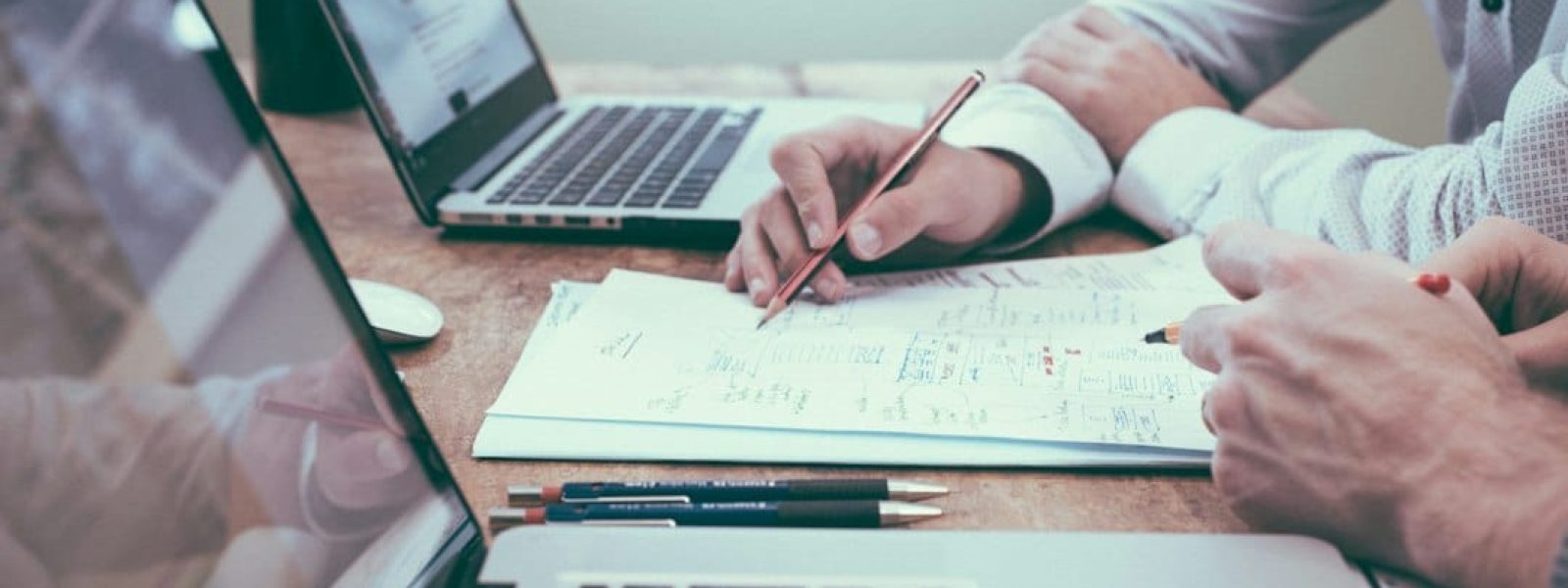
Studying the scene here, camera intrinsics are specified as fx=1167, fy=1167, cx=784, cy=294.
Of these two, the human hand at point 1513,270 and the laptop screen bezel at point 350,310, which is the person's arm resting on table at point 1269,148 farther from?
the laptop screen bezel at point 350,310

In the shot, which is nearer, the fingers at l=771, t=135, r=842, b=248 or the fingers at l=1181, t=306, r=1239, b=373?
the fingers at l=1181, t=306, r=1239, b=373

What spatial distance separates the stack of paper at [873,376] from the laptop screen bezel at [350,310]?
0.28 ft

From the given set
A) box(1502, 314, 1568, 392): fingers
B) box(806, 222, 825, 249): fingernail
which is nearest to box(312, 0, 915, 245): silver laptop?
box(806, 222, 825, 249): fingernail

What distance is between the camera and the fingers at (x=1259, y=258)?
0.48 m

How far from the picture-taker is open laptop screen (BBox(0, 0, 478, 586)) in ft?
0.98

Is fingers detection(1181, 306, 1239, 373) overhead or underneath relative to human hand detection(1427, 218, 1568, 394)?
overhead

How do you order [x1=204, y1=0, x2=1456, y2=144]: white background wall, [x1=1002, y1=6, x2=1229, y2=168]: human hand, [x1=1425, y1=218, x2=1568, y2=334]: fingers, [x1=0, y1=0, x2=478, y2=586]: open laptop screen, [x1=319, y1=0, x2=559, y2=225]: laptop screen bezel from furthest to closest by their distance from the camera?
[x1=204, y1=0, x2=1456, y2=144]: white background wall
[x1=1002, y1=6, x2=1229, y2=168]: human hand
[x1=319, y1=0, x2=559, y2=225]: laptop screen bezel
[x1=1425, y1=218, x2=1568, y2=334]: fingers
[x1=0, y1=0, x2=478, y2=586]: open laptop screen

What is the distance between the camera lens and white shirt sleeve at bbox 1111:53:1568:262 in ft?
2.08

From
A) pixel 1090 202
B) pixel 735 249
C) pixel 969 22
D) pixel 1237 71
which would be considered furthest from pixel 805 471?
pixel 969 22

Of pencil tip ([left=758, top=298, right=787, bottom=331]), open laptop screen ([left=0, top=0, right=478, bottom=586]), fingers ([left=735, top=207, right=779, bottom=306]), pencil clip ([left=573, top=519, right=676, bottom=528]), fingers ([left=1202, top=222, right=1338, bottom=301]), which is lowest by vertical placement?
pencil tip ([left=758, top=298, right=787, bottom=331])

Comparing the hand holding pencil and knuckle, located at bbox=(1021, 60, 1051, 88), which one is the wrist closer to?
the hand holding pencil

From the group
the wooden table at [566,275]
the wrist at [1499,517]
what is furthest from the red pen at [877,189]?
the wrist at [1499,517]

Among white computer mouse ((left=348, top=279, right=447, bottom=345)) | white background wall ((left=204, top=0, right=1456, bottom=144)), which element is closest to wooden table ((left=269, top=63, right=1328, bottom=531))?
white computer mouse ((left=348, top=279, right=447, bottom=345))

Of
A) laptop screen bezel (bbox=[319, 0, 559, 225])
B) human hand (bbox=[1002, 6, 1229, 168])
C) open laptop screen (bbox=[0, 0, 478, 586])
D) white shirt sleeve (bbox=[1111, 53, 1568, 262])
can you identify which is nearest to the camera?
open laptop screen (bbox=[0, 0, 478, 586])
